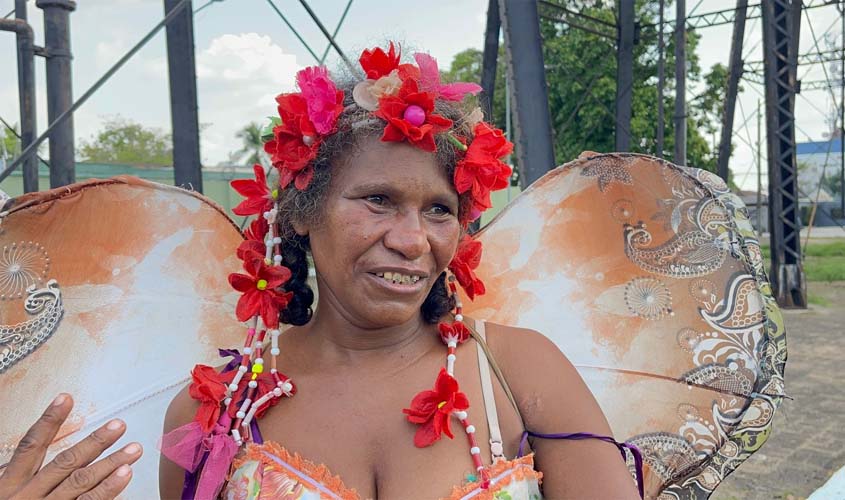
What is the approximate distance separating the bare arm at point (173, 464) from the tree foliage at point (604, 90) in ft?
50.0

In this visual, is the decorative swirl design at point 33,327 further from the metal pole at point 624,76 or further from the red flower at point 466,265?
the metal pole at point 624,76

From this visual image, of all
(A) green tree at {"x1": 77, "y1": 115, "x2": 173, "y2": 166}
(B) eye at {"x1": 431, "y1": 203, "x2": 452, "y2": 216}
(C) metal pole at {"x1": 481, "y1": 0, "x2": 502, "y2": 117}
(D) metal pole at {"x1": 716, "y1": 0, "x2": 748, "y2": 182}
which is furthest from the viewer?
(A) green tree at {"x1": 77, "y1": 115, "x2": 173, "y2": 166}

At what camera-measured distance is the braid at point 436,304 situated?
1579 mm

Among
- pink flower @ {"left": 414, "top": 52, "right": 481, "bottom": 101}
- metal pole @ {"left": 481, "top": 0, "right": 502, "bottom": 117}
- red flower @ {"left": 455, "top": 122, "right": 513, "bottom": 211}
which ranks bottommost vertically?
red flower @ {"left": 455, "top": 122, "right": 513, "bottom": 211}

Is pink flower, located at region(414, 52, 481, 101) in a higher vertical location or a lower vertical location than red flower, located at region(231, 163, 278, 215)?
higher

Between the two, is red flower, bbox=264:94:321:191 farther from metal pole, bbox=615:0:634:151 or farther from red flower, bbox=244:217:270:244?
metal pole, bbox=615:0:634:151

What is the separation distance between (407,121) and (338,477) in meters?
0.70

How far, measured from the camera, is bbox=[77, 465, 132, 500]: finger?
1030mm

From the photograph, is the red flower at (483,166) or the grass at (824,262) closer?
the red flower at (483,166)

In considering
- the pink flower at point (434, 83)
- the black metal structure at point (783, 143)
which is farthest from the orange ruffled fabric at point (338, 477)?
the black metal structure at point (783, 143)

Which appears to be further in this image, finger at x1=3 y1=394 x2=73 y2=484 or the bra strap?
the bra strap

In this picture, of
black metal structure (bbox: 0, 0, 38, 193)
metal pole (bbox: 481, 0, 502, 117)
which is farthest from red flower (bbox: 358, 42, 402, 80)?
metal pole (bbox: 481, 0, 502, 117)

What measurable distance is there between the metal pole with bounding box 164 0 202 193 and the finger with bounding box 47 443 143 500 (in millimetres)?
2548

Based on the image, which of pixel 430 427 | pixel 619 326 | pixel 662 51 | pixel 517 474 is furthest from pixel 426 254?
pixel 662 51
